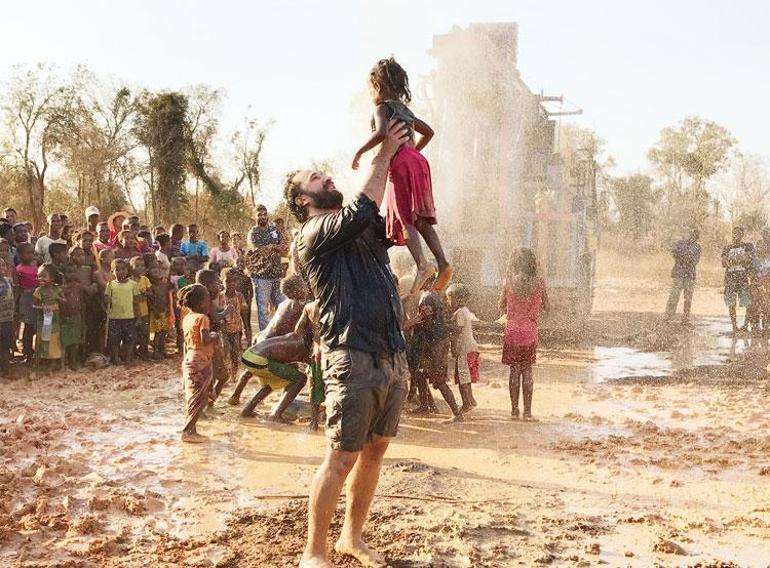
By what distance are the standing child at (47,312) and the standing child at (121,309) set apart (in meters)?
0.62

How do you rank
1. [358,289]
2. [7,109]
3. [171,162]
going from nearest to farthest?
[358,289]
[7,109]
[171,162]

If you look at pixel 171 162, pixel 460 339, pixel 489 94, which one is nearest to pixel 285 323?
pixel 460 339

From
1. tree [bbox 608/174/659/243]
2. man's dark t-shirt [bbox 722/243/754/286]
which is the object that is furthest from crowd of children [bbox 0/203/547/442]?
tree [bbox 608/174/659/243]

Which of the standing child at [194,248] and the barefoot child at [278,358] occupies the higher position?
the standing child at [194,248]

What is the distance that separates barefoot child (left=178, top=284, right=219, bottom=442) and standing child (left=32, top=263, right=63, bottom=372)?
2.98 metres

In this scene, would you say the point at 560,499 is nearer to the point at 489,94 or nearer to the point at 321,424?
the point at 321,424

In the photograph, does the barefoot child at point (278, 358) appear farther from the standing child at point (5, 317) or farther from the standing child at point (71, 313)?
the standing child at point (5, 317)

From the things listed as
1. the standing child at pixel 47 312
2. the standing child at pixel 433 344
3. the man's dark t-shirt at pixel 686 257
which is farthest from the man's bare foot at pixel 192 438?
the man's dark t-shirt at pixel 686 257

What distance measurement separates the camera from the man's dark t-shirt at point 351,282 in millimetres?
3100

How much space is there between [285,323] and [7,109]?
1018 inches

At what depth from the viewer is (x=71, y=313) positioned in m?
8.54

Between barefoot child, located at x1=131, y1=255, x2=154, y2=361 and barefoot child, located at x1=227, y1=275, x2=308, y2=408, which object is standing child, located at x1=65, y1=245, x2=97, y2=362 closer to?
barefoot child, located at x1=131, y1=255, x2=154, y2=361

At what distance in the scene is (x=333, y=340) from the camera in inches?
124

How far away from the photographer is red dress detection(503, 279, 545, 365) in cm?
664
